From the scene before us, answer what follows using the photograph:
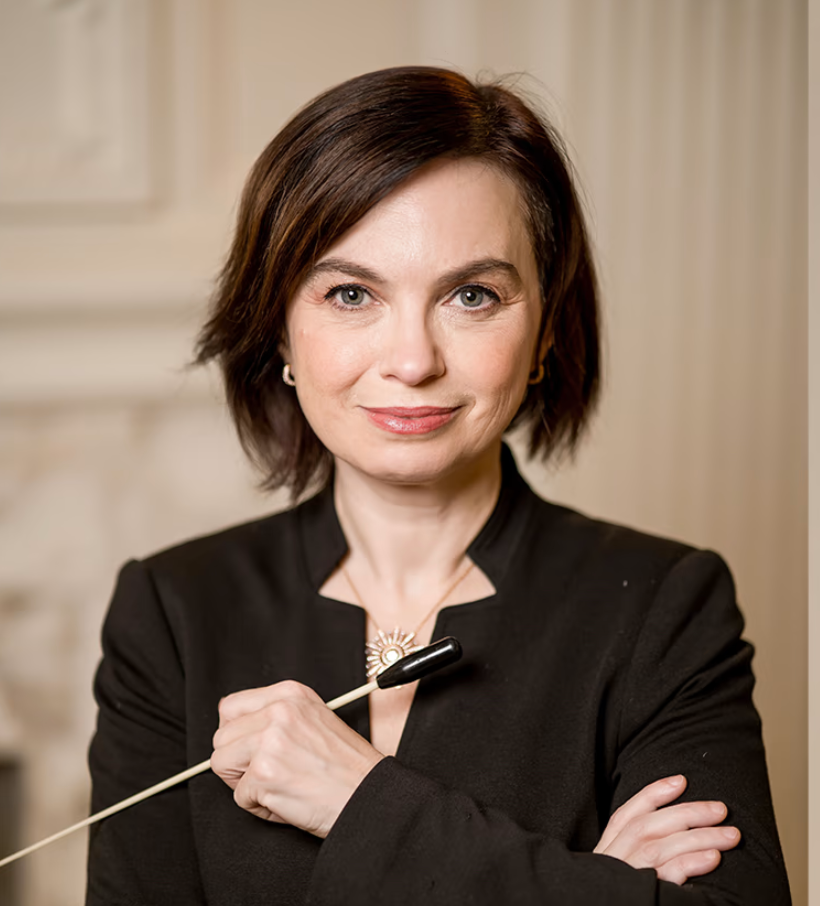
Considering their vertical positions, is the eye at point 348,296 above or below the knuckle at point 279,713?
above

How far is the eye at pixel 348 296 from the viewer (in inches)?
53.6

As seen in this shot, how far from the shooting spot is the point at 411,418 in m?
1.36

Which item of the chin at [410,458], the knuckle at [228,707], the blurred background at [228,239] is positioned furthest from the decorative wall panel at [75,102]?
the knuckle at [228,707]

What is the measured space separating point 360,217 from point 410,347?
15cm

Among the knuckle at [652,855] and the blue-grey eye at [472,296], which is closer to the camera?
the knuckle at [652,855]


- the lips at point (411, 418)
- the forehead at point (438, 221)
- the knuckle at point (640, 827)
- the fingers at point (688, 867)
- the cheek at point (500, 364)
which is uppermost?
the forehead at point (438, 221)

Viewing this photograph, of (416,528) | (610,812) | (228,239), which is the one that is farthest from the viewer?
(228,239)

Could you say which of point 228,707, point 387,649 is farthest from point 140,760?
point 387,649

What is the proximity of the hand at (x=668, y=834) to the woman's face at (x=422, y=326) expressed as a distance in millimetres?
410

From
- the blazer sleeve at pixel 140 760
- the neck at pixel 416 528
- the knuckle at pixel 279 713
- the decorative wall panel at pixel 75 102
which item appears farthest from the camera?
the decorative wall panel at pixel 75 102

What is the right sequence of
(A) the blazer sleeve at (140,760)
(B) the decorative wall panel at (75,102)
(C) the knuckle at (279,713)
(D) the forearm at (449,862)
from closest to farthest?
1. (D) the forearm at (449,862)
2. (C) the knuckle at (279,713)
3. (A) the blazer sleeve at (140,760)
4. (B) the decorative wall panel at (75,102)

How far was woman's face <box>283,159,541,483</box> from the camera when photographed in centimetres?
132

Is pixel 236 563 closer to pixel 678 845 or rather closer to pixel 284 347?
pixel 284 347

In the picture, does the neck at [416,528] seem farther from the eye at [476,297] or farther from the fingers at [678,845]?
the fingers at [678,845]
